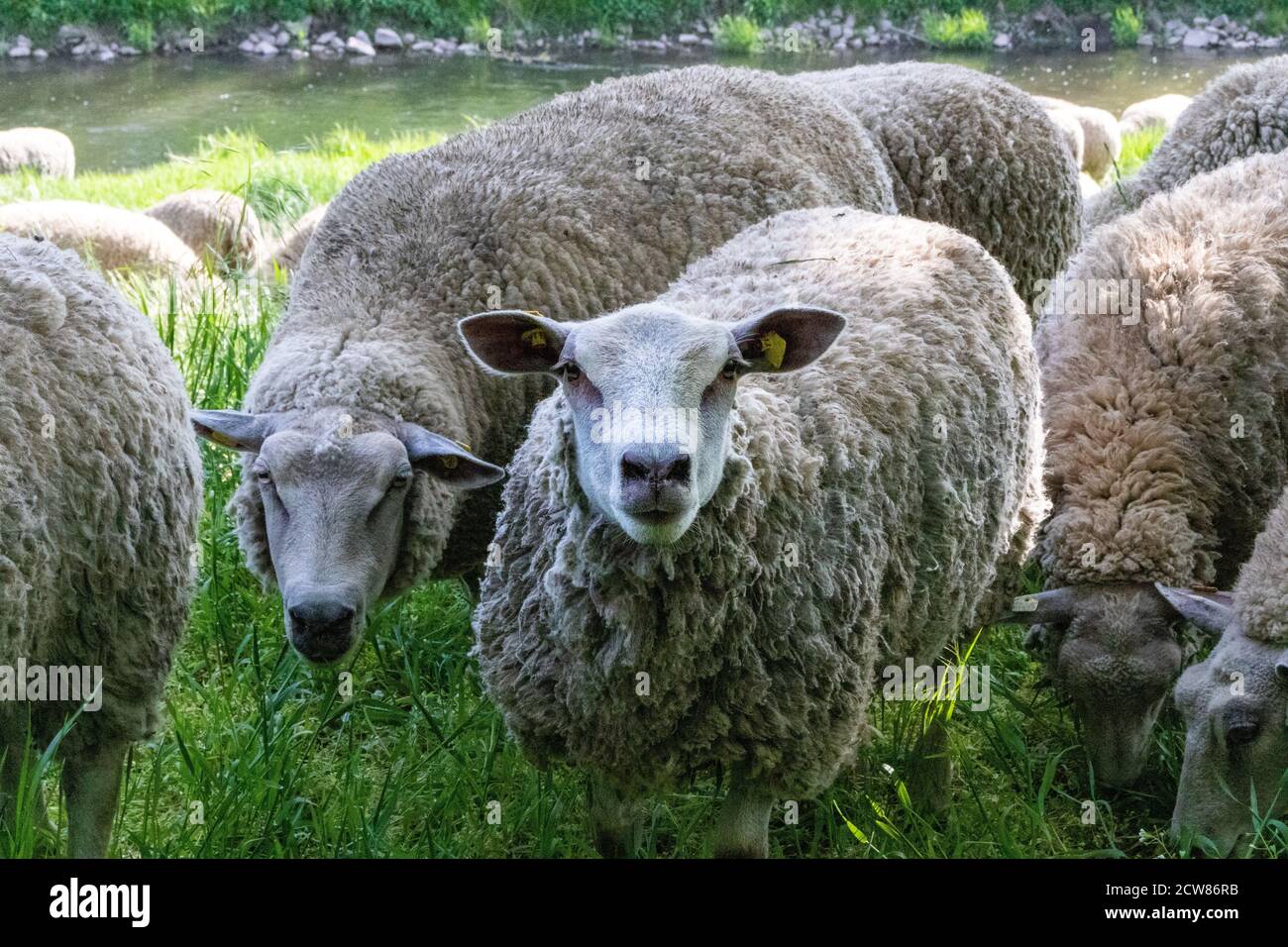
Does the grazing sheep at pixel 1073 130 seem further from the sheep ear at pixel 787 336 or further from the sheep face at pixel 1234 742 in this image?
the sheep ear at pixel 787 336

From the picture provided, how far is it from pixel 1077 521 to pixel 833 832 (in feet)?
3.70

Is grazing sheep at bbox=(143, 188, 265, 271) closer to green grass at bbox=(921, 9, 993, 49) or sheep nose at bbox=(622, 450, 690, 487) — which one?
sheep nose at bbox=(622, 450, 690, 487)

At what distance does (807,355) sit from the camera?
2795 mm

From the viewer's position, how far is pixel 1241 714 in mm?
3201

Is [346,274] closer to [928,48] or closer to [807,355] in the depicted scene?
[807,355]

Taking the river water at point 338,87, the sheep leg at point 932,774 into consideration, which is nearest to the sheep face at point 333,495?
the sheep leg at point 932,774

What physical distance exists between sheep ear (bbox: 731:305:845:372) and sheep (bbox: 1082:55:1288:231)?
3613 millimetres

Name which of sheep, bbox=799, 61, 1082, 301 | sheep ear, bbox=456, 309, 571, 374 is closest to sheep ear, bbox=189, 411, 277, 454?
sheep ear, bbox=456, 309, 571, 374

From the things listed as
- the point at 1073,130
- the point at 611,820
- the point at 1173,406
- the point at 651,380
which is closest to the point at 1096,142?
the point at 1073,130

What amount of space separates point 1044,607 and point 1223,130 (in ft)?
10.6

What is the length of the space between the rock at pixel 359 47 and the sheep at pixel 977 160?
1396 centimetres

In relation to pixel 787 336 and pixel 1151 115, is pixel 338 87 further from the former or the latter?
pixel 787 336

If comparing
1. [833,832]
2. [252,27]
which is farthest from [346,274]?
[252,27]
